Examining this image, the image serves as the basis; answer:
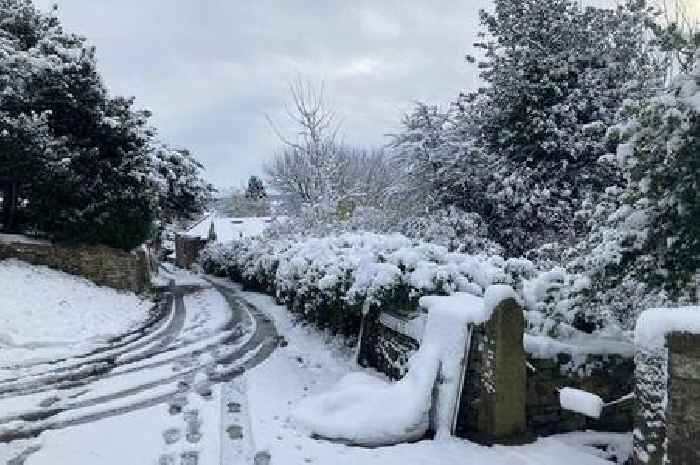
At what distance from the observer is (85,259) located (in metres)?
16.8

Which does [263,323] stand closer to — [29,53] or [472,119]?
[472,119]

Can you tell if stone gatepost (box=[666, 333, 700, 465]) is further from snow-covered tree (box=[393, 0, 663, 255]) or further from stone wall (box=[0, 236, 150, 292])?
stone wall (box=[0, 236, 150, 292])

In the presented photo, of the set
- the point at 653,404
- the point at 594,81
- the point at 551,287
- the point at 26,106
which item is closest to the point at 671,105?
the point at 551,287

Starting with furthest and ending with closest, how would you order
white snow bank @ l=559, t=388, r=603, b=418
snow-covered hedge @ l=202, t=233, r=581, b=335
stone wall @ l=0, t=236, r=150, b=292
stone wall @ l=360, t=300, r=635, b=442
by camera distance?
1. stone wall @ l=0, t=236, r=150, b=292
2. snow-covered hedge @ l=202, t=233, r=581, b=335
3. stone wall @ l=360, t=300, r=635, b=442
4. white snow bank @ l=559, t=388, r=603, b=418

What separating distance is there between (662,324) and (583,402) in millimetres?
972

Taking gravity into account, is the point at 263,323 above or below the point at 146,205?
below

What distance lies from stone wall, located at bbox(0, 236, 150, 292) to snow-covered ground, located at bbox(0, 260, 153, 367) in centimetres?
38

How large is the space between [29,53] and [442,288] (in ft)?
48.0

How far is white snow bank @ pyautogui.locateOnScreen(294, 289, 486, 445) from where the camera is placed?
5.88 meters

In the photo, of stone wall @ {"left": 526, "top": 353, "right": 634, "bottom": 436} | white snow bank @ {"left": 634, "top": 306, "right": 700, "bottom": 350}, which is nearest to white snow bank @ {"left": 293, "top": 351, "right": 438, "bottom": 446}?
stone wall @ {"left": 526, "top": 353, "right": 634, "bottom": 436}

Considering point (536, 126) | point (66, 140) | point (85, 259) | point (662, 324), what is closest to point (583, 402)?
point (662, 324)

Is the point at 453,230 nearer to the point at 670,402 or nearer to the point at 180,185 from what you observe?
the point at 670,402

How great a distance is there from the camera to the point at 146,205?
19.0m

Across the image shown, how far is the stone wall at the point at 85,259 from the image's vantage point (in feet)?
51.2
